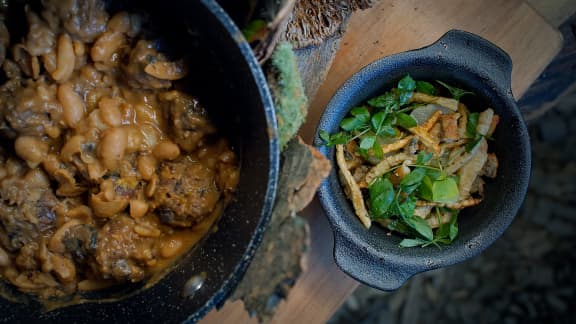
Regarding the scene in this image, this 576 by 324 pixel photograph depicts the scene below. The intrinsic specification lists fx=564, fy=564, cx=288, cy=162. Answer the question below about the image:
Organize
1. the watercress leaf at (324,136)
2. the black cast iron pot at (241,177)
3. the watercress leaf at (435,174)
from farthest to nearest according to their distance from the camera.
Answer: the watercress leaf at (435,174) → the watercress leaf at (324,136) → the black cast iron pot at (241,177)

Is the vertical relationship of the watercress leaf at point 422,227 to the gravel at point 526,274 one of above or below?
above

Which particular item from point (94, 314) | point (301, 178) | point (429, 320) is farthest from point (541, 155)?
point (94, 314)

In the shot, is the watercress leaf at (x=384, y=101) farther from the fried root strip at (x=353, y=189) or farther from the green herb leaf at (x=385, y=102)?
the fried root strip at (x=353, y=189)

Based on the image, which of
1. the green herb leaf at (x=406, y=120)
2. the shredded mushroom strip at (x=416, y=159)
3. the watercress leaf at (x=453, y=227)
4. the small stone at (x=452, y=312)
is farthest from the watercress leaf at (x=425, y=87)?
the small stone at (x=452, y=312)

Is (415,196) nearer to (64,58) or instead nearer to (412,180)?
(412,180)

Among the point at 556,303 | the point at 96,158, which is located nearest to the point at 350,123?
the point at 96,158

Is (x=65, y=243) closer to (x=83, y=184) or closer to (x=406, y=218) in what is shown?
(x=83, y=184)

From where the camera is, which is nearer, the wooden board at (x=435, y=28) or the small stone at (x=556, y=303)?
the wooden board at (x=435, y=28)

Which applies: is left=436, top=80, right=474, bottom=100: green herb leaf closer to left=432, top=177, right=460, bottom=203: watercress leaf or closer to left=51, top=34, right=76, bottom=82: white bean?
left=432, top=177, right=460, bottom=203: watercress leaf
